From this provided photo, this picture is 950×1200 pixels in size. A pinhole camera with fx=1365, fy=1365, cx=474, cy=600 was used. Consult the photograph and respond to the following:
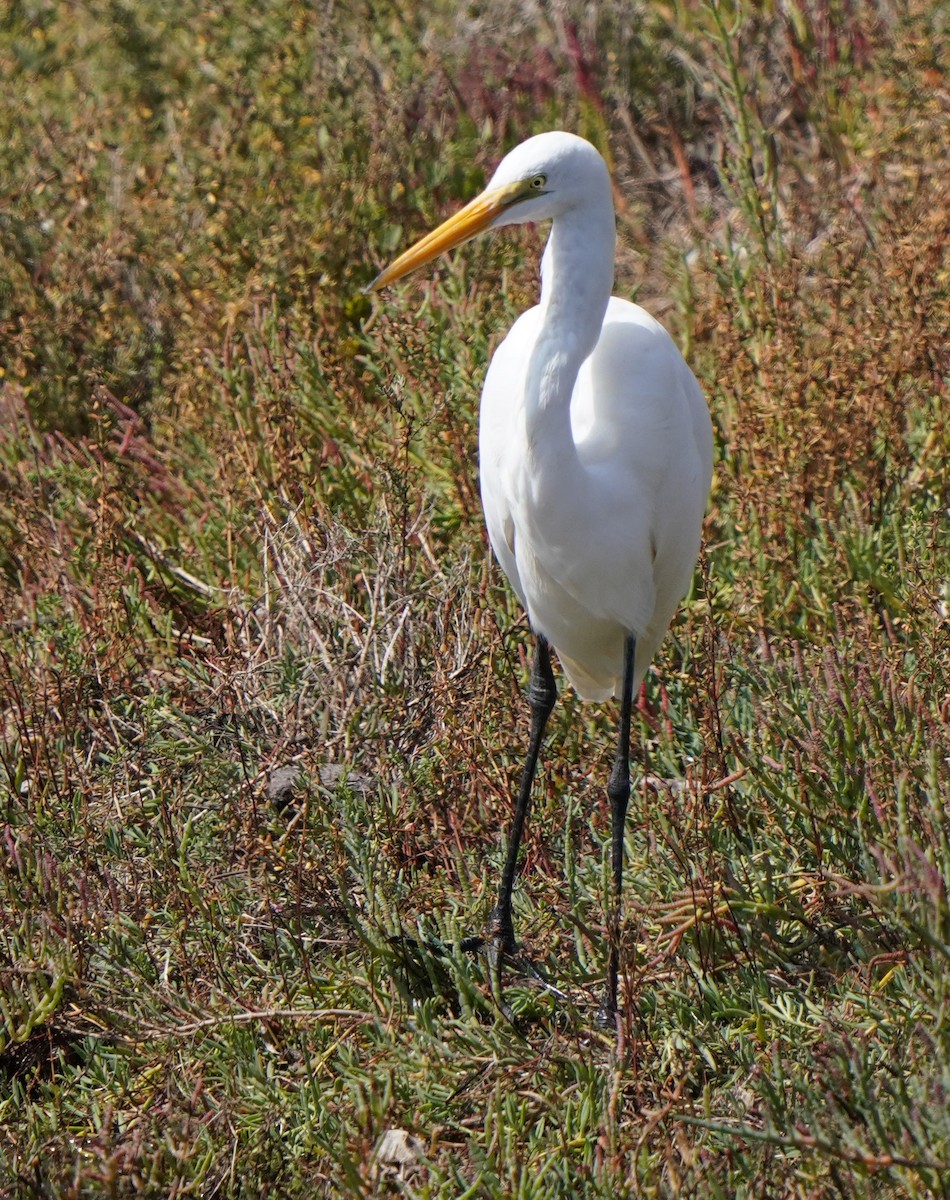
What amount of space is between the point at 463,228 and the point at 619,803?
1.10 m

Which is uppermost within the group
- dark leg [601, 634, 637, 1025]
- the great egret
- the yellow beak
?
the yellow beak

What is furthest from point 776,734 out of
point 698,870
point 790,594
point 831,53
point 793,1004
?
point 831,53

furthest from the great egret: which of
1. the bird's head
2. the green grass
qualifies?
the green grass

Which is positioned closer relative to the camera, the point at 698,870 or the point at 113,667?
the point at 698,870

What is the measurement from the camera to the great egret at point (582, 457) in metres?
2.22

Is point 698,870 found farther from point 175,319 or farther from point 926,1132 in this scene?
point 175,319

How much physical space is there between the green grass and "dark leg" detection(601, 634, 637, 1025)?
0.16 feet

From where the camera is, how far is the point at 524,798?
A: 2654 mm

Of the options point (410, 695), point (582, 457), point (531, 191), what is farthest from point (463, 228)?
point (410, 695)

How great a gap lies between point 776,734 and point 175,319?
2722 mm

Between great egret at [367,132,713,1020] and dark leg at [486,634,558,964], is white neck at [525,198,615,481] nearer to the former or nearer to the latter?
great egret at [367,132,713,1020]

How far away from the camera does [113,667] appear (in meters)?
3.14

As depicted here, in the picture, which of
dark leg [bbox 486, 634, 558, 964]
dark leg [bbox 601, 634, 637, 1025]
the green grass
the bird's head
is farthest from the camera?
dark leg [bbox 486, 634, 558, 964]

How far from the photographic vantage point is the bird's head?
2.20 metres
